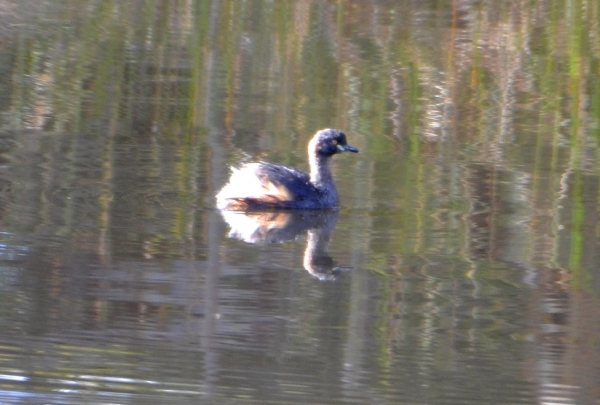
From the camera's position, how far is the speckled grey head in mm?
8195

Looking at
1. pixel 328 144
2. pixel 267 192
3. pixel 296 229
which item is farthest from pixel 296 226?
pixel 328 144

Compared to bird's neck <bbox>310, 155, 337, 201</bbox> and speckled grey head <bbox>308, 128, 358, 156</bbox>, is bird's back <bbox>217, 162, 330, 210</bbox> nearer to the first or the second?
bird's neck <bbox>310, 155, 337, 201</bbox>

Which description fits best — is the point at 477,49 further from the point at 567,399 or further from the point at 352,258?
the point at 567,399

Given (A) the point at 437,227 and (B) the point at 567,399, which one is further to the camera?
(A) the point at 437,227

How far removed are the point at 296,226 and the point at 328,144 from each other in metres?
1.08

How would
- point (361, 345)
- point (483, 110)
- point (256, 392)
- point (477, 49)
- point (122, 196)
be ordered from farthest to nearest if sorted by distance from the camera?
point (477, 49) → point (483, 110) → point (122, 196) → point (361, 345) → point (256, 392)

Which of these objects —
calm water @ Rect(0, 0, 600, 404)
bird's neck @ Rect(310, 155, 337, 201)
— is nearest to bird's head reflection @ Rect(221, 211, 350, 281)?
calm water @ Rect(0, 0, 600, 404)

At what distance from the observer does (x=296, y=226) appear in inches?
287

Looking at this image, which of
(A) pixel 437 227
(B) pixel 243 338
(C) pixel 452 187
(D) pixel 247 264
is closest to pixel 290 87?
(C) pixel 452 187

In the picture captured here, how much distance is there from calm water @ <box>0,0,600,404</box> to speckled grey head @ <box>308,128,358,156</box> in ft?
0.90

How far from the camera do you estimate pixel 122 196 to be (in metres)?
7.67

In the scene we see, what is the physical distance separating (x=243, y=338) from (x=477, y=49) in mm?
10579

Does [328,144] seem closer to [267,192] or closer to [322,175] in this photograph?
[322,175]

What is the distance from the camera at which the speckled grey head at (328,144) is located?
323 inches
